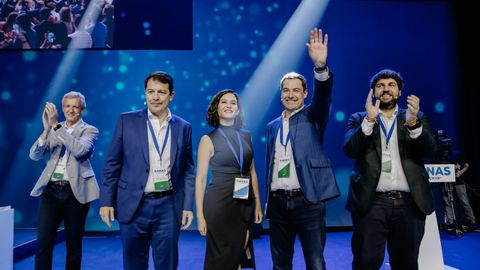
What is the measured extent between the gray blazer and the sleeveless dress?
0.97m

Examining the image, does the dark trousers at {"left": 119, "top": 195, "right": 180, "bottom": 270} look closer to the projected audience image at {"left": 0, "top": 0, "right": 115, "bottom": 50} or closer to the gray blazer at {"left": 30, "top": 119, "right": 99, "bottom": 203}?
the gray blazer at {"left": 30, "top": 119, "right": 99, "bottom": 203}

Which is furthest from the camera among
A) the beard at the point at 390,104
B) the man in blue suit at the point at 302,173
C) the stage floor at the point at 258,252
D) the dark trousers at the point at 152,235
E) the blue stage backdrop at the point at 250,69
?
the blue stage backdrop at the point at 250,69

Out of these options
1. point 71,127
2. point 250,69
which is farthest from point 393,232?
point 250,69

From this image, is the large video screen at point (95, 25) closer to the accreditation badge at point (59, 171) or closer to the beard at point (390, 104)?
the accreditation badge at point (59, 171)

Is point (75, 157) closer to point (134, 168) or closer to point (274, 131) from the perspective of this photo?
point (134, 168)

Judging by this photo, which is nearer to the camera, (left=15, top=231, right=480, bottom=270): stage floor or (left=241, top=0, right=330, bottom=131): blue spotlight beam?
(left=15, top=231, right=480, bottom=270): stage floor

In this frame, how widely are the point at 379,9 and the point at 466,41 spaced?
1506 mm

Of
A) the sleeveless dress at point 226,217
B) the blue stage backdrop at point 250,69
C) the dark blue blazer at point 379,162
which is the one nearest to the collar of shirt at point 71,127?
the sleeveless dress at point 226,217

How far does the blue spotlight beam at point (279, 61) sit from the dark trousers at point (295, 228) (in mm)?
3230

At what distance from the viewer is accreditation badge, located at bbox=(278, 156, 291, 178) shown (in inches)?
74.9

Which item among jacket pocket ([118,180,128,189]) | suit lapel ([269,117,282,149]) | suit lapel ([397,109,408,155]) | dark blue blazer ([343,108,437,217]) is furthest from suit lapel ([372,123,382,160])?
jacket pocket ([118,180,128,189])

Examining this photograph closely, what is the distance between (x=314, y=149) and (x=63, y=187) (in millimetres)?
1740

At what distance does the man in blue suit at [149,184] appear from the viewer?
1712mm

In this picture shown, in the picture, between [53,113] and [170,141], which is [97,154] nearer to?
[53,113]
